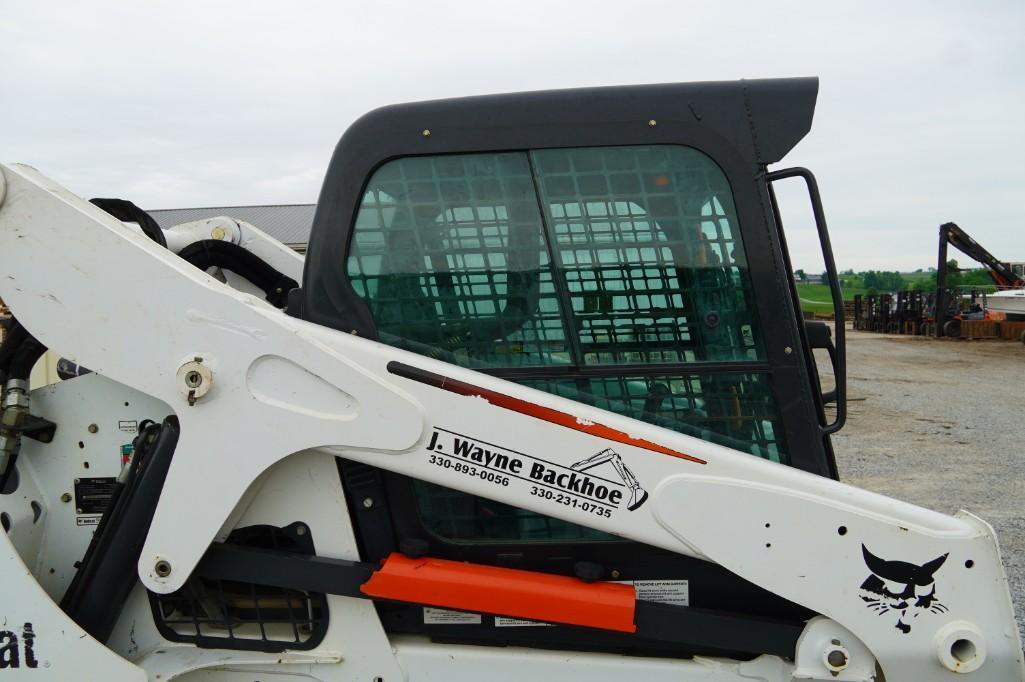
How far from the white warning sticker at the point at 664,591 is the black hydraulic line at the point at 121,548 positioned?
4.88ft

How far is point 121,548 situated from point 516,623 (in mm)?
1263

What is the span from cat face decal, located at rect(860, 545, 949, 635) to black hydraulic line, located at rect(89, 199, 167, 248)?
8.70 ft

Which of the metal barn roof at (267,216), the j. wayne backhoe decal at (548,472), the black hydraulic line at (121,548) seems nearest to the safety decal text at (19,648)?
the black hydraulic line at (121,548)

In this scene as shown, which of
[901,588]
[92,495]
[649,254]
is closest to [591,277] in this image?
[649,254]

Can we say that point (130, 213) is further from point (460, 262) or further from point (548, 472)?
point (548, 472)

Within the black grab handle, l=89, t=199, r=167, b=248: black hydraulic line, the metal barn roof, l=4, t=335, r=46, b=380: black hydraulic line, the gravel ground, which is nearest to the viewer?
the black grab handle

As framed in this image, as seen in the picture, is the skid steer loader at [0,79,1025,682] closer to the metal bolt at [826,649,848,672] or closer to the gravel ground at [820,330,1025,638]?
the metal bolt at [826,649,848,672]

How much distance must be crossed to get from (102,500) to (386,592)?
1.08 metres

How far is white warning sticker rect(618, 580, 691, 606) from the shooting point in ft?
7.86

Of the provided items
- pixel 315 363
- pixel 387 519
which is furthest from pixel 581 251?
pixel 387 519

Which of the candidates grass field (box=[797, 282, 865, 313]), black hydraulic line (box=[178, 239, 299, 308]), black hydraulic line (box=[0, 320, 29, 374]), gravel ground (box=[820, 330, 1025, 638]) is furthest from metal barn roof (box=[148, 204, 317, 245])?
black hydraulic line (box=[0, 320, 29, 374])

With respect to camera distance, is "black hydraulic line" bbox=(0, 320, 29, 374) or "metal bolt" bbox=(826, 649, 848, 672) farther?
"black hydraulic line" bbox=(0, 320, 29, 374)

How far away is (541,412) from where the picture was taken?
2219mm

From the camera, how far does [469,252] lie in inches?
94.5
